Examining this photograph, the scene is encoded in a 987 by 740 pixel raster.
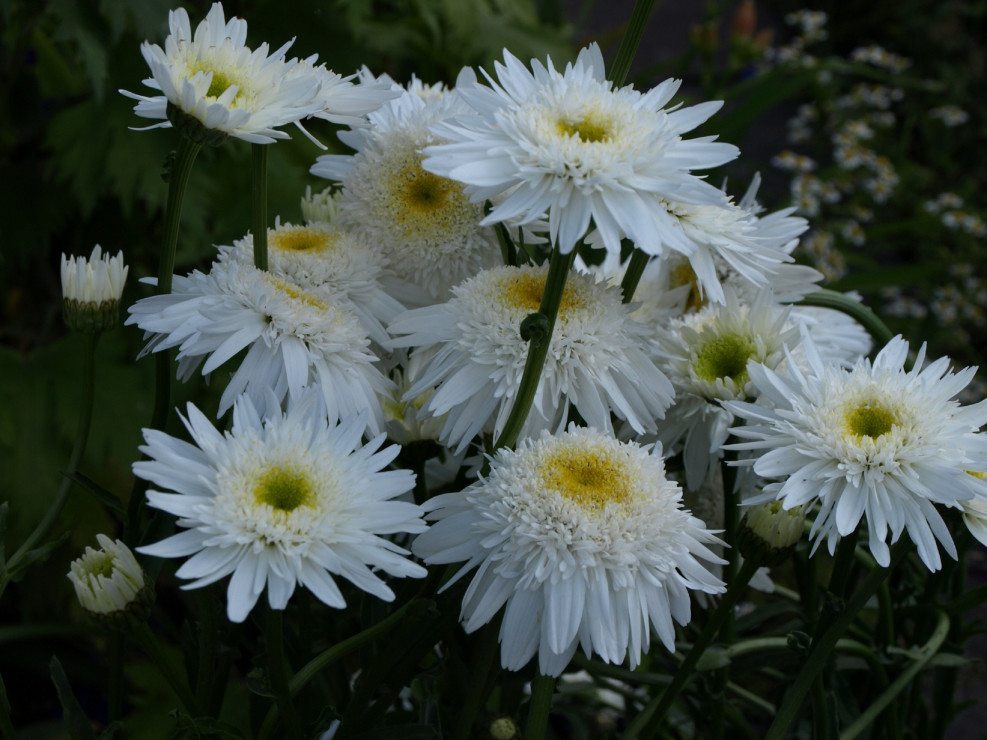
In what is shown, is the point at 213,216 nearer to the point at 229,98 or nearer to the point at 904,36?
the point at 229,98

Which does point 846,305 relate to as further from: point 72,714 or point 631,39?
point 72,714

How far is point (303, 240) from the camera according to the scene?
21.0 inches

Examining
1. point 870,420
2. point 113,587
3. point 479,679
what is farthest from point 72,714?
point 870,420

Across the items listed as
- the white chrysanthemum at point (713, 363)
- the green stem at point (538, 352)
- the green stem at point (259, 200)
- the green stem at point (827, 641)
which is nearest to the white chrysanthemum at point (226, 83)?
the green stem at point (259, 200)

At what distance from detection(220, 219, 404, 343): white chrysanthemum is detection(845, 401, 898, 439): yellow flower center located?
0.23 metres

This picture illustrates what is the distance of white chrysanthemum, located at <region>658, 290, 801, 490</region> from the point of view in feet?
1.76

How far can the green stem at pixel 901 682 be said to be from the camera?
1.81ft

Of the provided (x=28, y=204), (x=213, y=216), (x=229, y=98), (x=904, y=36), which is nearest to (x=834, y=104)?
(x=904, y=36)

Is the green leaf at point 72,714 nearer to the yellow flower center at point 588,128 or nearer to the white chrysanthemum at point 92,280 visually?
the white chrysanthemum at point 92,280

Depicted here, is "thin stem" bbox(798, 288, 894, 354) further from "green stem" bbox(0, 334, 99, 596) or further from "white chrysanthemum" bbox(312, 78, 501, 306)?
"green stem" bbox(0, 334, 99, 596)

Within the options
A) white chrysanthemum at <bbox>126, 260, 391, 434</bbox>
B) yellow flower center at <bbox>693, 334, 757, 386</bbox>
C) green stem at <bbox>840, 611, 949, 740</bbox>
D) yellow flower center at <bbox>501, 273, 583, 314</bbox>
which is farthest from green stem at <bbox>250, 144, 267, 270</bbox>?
green stem at <bbox>840, 611, 949, 740</bbox>

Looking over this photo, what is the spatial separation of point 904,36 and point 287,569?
9.03ft

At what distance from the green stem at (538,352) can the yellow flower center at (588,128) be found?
50mm

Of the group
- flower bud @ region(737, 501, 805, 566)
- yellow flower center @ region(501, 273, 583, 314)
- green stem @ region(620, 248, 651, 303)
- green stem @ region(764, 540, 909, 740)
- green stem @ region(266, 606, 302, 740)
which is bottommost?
green stem @ region(266, 606, 302, 740)
